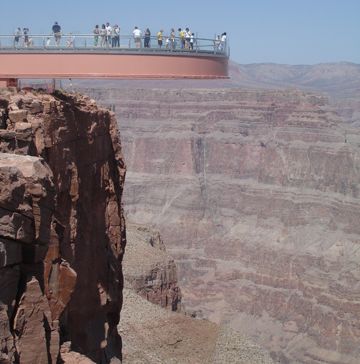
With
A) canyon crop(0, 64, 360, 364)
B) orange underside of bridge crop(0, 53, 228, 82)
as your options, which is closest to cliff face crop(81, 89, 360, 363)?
canyon crop(0, 64, 360, 364)

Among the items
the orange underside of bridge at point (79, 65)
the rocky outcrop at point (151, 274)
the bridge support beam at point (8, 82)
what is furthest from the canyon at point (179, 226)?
the bridge support beam at point (8, 82)

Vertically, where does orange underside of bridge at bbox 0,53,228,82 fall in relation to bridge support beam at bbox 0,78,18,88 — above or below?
above

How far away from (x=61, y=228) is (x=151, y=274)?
39.7 m

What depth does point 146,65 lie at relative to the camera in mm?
21609

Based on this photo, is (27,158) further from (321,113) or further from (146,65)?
(321,113)

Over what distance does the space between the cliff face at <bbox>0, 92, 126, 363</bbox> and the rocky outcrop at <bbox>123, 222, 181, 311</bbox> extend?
27.2 metres

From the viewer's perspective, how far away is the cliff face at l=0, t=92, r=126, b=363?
938 centimetres

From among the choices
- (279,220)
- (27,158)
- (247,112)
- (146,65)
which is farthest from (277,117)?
(27,158)

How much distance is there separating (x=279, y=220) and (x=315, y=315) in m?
30.8

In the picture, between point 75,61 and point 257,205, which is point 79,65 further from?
point 257,205

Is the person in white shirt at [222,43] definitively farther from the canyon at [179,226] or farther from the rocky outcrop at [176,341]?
the rocky outcrop at [176,341]

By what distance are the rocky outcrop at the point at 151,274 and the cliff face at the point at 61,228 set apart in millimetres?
27191

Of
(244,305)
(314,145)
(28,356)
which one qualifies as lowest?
(244,305)

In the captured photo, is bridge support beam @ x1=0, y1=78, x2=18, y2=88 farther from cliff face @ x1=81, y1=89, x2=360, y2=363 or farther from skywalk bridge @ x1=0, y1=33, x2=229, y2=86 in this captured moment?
cliff face @ x1=81, y1=89, x2=360, y2=363
